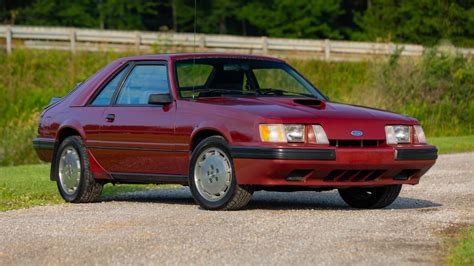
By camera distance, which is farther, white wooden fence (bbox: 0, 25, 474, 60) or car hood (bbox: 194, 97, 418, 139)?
white wooden fence (bbox: 0, 25, 474, 60)

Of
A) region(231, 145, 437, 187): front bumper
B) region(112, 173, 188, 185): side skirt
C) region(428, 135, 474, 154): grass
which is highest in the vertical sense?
region(231, 145, 437, 187): front bumper

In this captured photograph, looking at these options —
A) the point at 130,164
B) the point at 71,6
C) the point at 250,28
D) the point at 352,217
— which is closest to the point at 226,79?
the point at 130,164

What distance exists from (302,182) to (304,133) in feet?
1.49

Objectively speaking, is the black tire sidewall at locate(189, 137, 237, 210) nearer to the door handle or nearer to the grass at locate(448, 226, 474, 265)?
the door handle

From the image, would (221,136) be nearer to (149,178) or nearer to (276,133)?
(276,133)

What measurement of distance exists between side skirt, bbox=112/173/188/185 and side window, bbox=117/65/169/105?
2.41 feet

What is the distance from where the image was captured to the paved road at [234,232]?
838 centimetres

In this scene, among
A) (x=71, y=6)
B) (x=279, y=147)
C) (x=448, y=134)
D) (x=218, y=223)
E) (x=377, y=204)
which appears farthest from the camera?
(x=71, y=6)

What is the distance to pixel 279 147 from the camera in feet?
36.2

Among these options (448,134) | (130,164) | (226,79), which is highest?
(226,79)

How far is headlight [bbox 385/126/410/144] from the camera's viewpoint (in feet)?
38.1

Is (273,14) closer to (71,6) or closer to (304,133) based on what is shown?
(71,6)

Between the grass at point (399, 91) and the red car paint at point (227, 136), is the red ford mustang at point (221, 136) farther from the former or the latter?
the grass at point (399, 91)

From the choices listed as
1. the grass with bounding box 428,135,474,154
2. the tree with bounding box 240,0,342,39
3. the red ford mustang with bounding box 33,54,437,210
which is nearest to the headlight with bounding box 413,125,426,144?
the red ford mustang with bounding box 33,54,437,210
